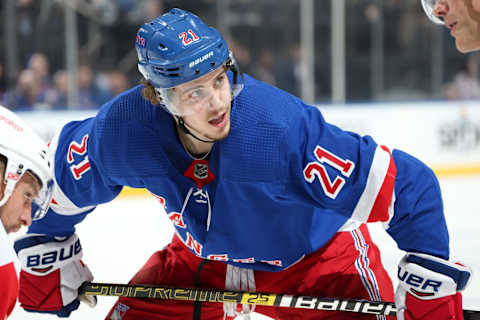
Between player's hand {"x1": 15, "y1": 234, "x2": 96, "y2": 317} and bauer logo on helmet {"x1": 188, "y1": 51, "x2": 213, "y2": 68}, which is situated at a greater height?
bauer logo on helmet {"x1": 188, "y1": 51, "x2": 213, "y2": 68}

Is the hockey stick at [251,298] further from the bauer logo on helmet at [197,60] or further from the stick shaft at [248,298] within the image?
the bauer logo on helmet at [197,60]

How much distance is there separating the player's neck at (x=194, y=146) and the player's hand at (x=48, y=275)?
611mm

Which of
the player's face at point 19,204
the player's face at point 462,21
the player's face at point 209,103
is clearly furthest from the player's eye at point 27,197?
the player's face at point 462,21

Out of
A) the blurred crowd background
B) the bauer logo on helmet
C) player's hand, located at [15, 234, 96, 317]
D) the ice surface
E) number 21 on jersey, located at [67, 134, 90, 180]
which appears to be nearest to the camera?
the bauer logo on helmet

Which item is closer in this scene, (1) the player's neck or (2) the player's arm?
(2) the player's arm

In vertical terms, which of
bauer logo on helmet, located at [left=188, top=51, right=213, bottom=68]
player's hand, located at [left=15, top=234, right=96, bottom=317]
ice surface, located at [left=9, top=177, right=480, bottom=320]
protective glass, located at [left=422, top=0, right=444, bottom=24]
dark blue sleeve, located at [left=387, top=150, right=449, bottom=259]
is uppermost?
protective glass, located at [left=422, top=0, right=444, bottom=24]

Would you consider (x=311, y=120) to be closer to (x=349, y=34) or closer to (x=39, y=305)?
(x=39, y=305)

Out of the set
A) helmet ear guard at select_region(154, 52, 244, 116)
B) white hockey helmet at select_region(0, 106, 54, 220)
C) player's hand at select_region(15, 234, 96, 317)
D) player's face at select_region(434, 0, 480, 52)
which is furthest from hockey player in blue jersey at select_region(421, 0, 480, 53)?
player's hand at select_region(15, 234, 96, 317)

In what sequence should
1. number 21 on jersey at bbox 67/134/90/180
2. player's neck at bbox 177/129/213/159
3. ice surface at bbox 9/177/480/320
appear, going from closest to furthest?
player's neck at bbox 177/129/213/159
number 21 on jersey at bbox 67/134/90/180
ice surface at bbox 9/177/480/320

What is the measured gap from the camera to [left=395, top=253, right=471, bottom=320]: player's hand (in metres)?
1.73

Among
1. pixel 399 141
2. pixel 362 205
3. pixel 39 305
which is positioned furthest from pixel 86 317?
pixel 399 141

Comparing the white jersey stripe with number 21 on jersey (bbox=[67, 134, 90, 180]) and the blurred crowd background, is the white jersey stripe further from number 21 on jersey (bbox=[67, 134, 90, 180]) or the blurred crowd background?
the blurred crowd background

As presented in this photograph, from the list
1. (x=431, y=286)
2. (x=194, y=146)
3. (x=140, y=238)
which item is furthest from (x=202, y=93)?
(x=140, y=238)

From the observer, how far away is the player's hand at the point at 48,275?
7.06 ft
